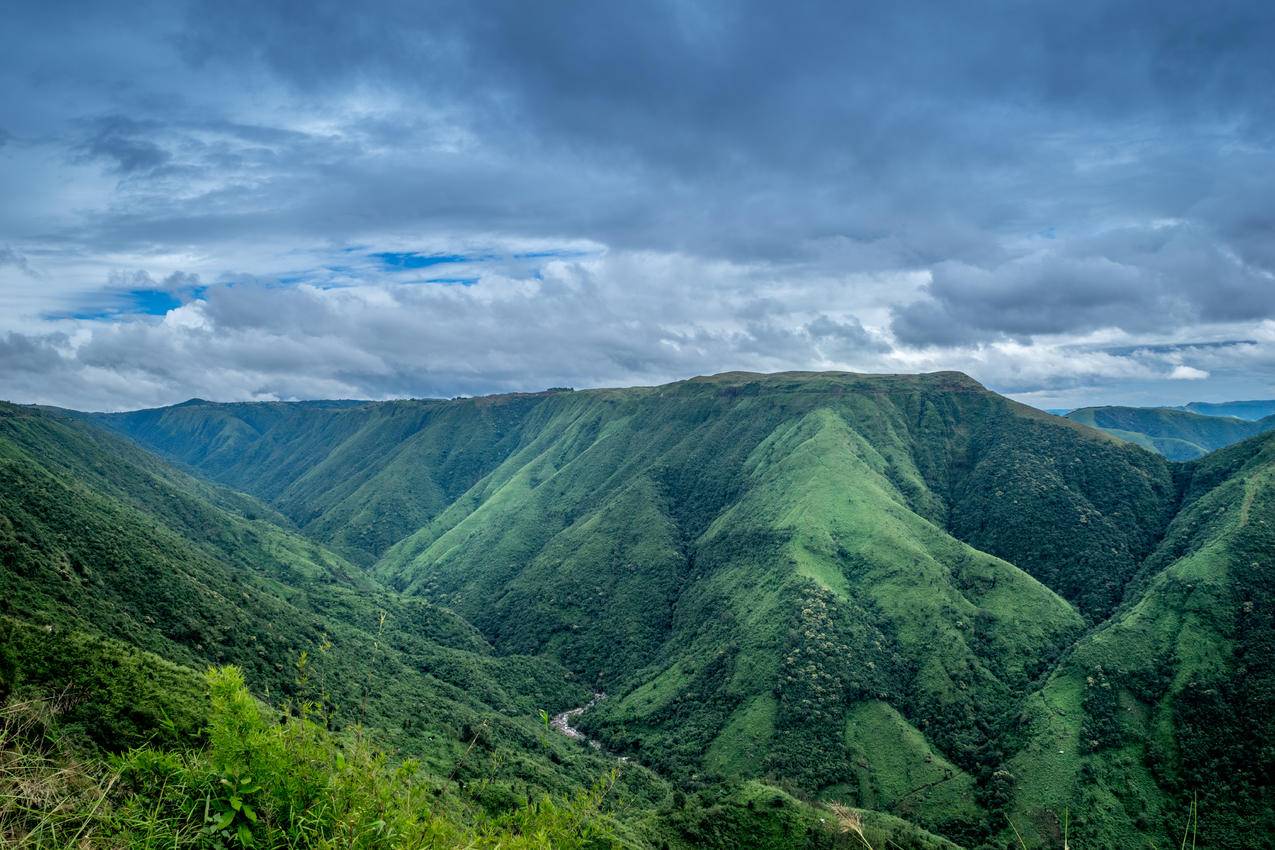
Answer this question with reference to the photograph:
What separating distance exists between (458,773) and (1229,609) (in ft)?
586

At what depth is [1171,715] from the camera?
146m

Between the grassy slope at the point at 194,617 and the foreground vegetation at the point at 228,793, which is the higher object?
the foreground vegetation at the point at 228,793

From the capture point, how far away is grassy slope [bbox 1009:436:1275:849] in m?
128

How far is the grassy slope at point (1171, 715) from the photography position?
12850 cm

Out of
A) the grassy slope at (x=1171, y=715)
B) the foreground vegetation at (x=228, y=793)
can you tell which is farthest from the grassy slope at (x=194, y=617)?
the grassy slope at (x=1171, y=715)

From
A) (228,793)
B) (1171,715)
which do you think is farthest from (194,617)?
(1171,715)

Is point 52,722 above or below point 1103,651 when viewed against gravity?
above

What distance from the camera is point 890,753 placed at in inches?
6206

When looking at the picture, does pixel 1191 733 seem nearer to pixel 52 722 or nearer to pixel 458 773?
pixel 458 773

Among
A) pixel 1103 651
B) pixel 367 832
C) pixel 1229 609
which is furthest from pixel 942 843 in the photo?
pixel 367 832

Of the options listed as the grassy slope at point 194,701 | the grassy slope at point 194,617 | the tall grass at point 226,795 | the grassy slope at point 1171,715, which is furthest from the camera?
the grassy slope at point 1171,715

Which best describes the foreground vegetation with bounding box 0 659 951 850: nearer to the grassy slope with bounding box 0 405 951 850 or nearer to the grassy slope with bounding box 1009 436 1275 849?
the grassy slope with bounding box 0 405 951 850

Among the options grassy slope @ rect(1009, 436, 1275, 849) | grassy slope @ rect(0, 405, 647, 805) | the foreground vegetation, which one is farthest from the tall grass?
grassy slope @ rect(1009, 436, 1275, 849)

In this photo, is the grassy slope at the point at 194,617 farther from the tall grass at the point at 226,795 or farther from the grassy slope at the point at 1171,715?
the grassy slope at the point at 1171,715
